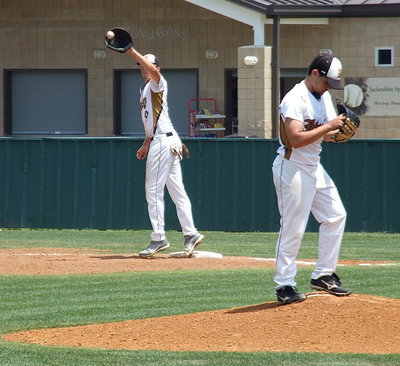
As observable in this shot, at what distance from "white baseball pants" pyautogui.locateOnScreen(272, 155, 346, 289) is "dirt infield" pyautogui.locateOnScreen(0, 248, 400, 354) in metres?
0.32

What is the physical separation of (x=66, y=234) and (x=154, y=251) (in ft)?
18.1

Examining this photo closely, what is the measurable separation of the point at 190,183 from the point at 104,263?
627 cm

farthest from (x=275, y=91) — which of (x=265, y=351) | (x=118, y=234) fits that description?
(x=265, y=351)

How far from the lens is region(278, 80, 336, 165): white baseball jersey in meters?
8.88

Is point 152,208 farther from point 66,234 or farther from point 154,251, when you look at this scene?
point 66,234

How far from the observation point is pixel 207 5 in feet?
83.6

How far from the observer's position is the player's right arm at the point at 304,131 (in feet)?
28.6

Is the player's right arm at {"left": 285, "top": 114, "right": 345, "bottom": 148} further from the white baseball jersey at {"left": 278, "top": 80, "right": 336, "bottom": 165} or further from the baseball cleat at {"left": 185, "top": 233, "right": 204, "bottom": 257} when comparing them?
the baseball cleat at {"left": 185, "top": 233, "right": 204, "bottom": 257}

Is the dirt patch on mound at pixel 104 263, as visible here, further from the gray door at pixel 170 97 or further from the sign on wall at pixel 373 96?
the gray door at pixel 170 97

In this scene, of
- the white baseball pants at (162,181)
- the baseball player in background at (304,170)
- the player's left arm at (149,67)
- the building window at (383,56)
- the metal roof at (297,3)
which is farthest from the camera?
the building window at (383,56)

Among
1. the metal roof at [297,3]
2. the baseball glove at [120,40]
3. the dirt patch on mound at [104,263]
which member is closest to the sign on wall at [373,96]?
the metal roof at [297,3]

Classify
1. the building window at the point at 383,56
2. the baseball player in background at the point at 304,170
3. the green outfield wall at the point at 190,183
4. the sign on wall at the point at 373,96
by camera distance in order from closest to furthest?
the baseball player in background at the point at 304,170, the green outfield wall at the point at 190,183, the building window at the point at 383,56, the sign on wall at the point at 373,96

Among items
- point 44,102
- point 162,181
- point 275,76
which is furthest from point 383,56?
point 162,181

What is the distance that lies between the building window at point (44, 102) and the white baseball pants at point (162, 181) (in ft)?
49.7
